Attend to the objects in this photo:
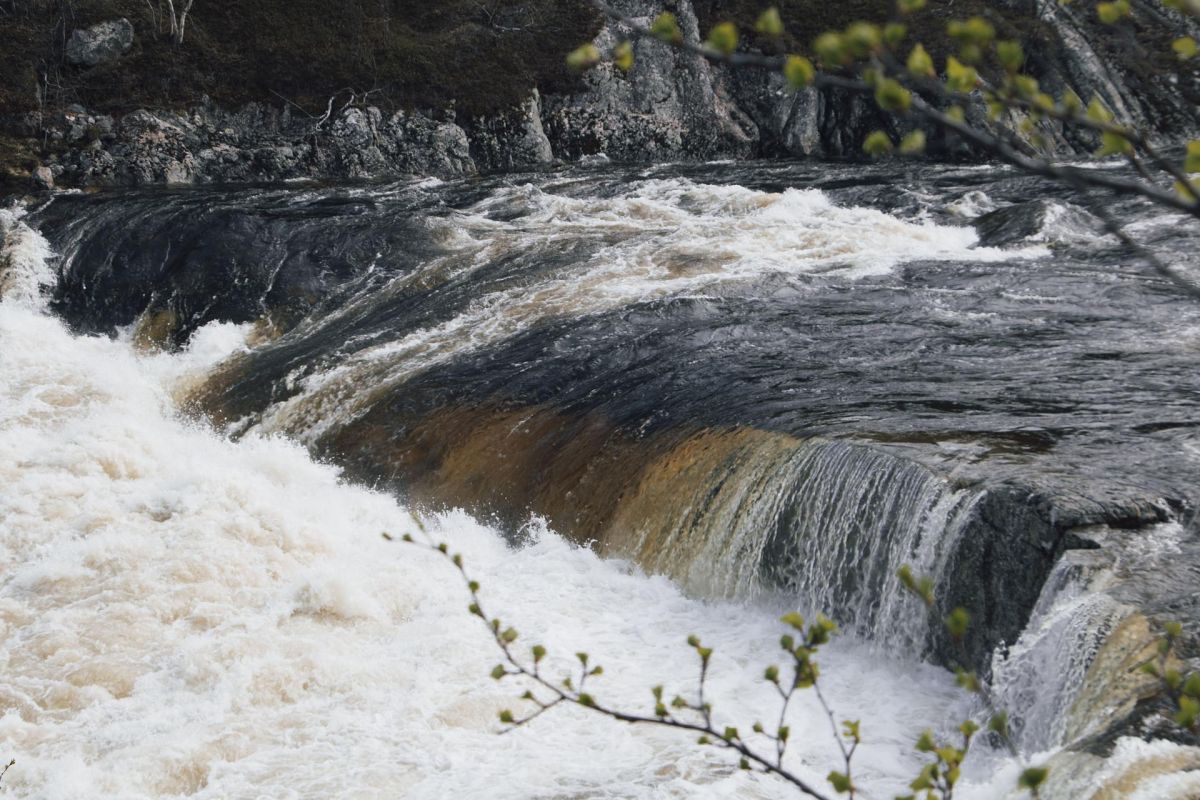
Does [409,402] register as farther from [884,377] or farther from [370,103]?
[370,103]

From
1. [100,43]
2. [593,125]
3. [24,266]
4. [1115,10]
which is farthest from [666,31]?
[100,43]

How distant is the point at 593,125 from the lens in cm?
2836

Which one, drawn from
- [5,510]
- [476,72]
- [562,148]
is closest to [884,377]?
[5,510]

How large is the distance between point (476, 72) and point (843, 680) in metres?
23.8

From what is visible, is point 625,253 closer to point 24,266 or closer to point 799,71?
point 24,266

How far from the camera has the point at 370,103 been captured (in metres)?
27.4

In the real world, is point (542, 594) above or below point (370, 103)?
below

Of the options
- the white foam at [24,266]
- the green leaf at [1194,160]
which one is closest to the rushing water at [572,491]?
the white foam at [24,266]

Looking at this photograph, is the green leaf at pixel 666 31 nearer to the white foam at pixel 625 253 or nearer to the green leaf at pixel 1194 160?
the green leaf at pixel 1194 160

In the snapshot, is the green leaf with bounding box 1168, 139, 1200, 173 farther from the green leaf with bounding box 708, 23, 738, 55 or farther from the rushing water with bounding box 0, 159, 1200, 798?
the rushing water with bounding box 0, 159, 1200, 798

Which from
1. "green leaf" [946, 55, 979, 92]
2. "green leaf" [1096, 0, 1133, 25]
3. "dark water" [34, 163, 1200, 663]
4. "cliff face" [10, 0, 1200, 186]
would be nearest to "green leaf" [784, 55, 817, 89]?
"green leaf" [946, 55, 979, 92]

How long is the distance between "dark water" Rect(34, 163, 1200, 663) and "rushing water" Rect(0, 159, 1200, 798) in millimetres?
49

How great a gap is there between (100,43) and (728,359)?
22644mm

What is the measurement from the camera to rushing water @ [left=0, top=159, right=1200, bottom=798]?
280 inches
